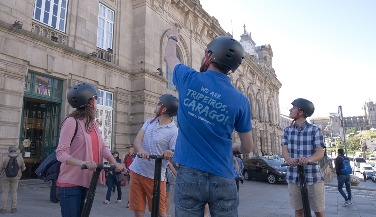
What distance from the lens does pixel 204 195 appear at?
1.97 meters

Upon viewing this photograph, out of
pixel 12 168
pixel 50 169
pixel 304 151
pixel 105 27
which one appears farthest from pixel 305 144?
pixel 105 27

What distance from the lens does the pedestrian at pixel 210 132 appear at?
1.98 meters

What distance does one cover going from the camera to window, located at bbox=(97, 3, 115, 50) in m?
14.6

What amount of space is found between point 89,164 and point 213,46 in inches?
63.1

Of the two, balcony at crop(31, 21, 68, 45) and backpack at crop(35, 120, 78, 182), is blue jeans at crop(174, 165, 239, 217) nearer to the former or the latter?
backpack at crop(35, 120, 78, 182)

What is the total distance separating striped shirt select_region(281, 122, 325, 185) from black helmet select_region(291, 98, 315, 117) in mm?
183

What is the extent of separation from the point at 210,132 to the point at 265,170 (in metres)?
16.9

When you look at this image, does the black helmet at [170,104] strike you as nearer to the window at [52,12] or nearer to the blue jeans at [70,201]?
the blue jeans at [70,201]

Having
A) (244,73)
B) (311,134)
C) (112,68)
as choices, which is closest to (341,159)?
(311,134)

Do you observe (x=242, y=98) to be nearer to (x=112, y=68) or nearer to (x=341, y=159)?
(x=341, y=159)

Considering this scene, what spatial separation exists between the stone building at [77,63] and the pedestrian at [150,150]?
25.8ft

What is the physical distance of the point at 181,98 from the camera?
87.4 inches

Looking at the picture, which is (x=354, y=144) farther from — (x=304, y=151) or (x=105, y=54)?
(x=304, y=151)

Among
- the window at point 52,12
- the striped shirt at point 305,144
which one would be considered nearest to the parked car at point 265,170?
the striped shirt at point 305,144
